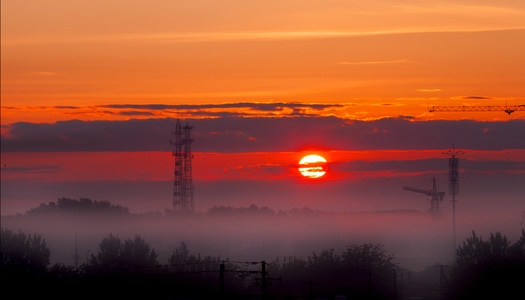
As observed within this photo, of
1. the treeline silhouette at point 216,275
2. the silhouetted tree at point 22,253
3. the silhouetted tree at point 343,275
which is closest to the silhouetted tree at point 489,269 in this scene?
the treeline silhouette at point 216,275

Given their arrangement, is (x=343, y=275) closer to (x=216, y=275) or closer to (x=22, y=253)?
(x=216, y=275)

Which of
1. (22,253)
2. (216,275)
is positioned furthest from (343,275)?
(22,253)

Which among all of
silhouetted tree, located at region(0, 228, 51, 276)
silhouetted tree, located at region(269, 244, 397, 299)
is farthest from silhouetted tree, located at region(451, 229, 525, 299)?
silhouetted tree, located at region(0, 228, 51, 276)

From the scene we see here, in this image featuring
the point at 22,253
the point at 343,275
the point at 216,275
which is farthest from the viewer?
the point at 343,275

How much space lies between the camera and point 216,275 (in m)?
164

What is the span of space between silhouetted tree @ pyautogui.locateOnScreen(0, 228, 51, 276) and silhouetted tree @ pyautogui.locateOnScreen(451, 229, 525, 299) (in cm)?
5409

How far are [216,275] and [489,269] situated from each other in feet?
124

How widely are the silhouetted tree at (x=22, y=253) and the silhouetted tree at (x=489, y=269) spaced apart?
177 ft

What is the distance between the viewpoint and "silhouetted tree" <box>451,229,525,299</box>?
496ft

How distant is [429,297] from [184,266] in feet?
128

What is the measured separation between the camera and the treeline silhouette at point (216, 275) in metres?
135

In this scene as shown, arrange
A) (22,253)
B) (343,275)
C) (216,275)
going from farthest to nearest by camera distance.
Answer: (343,275)
(216,275)
(22,253)

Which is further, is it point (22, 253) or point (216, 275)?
point (216, 275)

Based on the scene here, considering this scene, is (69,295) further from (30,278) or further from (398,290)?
(398,290)
